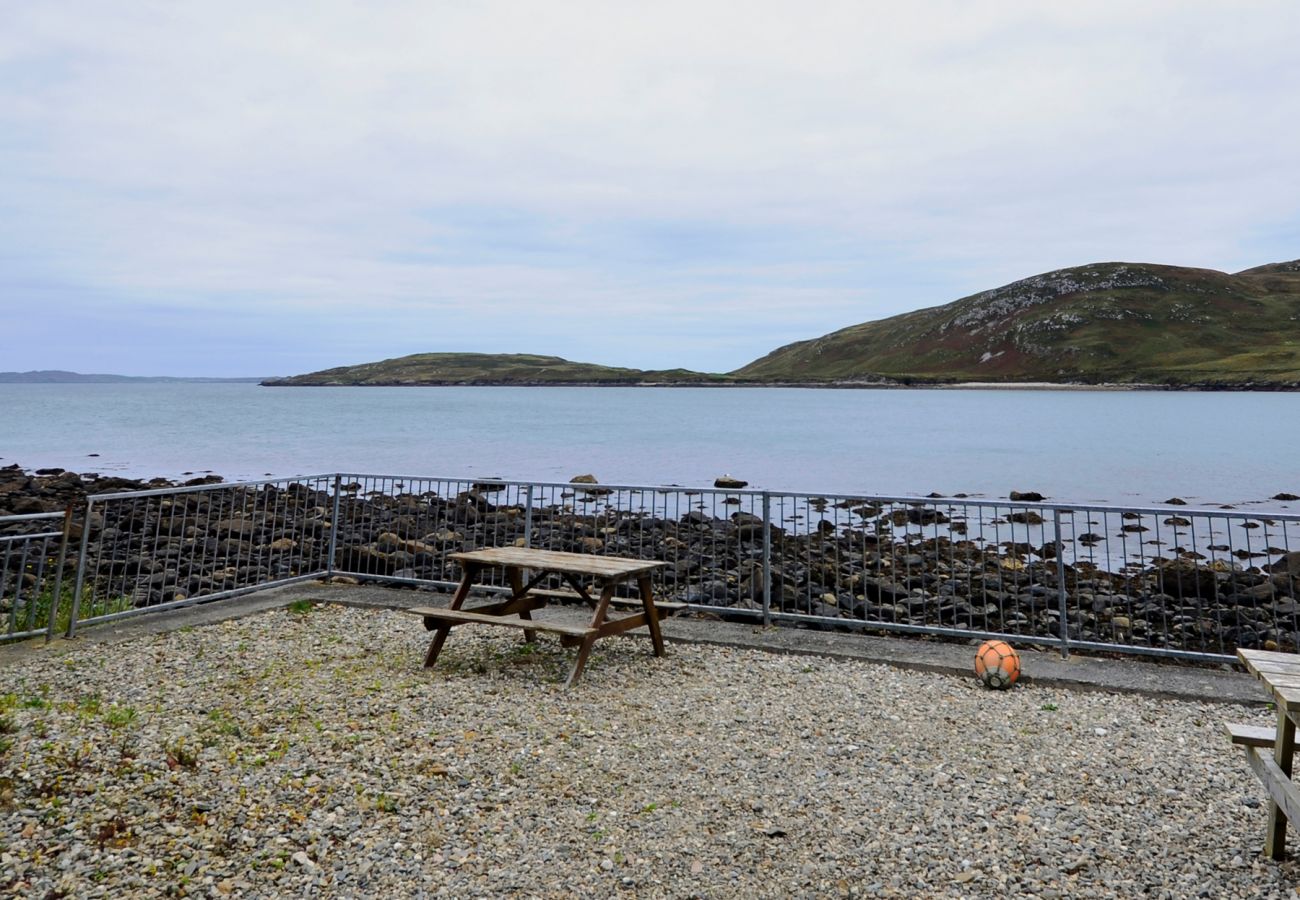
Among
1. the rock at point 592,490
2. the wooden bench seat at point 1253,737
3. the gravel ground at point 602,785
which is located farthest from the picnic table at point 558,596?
the wooden bench seat at point 1253,737

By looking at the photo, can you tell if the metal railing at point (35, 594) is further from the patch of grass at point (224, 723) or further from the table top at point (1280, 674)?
the table top at point (1280, 674)

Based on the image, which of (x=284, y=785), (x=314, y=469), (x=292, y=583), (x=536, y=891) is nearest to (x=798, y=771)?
(x=536, y=891)

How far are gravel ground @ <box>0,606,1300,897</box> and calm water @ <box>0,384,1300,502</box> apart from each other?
33.1 metres

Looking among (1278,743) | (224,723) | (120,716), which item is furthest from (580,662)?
(1278,743)

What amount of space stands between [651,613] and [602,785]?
294cm

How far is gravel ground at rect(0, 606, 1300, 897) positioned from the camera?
430 cm

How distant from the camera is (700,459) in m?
53.9

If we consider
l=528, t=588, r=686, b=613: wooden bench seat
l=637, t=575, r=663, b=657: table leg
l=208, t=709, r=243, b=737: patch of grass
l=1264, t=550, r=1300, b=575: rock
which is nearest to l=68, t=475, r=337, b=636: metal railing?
l=208, t=709, r=243, b=737: patch of grass

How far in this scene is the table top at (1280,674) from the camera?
13.0ft

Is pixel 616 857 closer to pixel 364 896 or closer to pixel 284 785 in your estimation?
pixel 364 896

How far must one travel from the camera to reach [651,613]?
823 cm

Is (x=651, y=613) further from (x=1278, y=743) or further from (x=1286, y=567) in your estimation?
(x=1286, y=567)

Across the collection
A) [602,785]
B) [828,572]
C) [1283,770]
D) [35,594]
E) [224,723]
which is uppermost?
[35,594]

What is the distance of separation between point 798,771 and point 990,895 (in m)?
1.61
